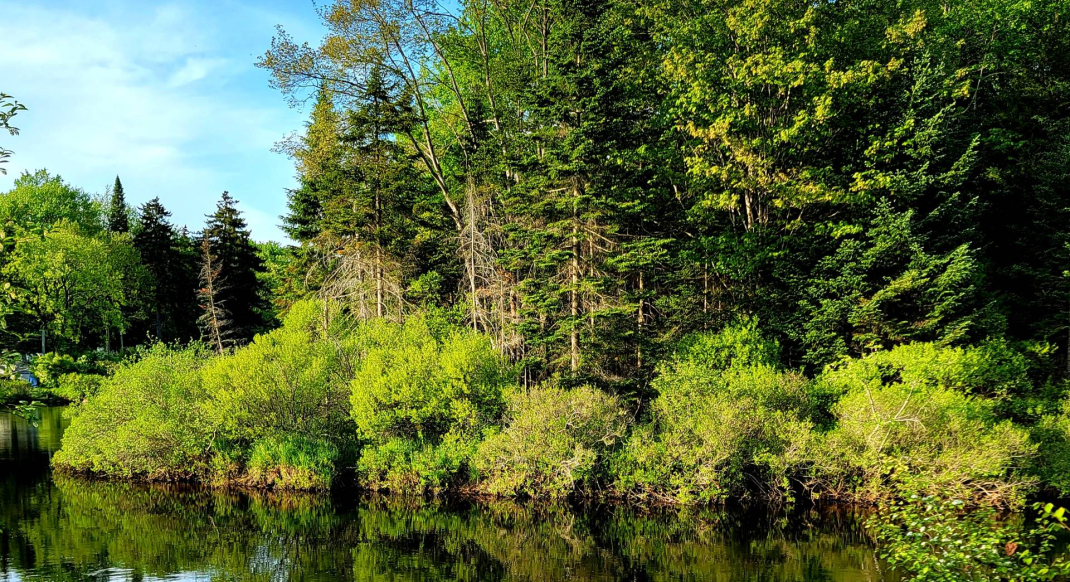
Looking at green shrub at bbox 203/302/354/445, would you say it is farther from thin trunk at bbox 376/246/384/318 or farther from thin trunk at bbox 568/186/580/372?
thin trunk at bbox 568/186/580/372

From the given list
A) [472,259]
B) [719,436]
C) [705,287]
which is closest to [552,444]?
[719,436]

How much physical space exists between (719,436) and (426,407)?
9.66 m

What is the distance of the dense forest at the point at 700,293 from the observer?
21.3 metres

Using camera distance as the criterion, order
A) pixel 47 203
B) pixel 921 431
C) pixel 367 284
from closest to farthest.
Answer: pixel 921 431 → pixel 367 284 → pixel 47 203

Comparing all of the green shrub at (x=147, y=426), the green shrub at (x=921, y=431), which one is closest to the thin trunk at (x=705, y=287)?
the green shrub at (x=921, y=431)

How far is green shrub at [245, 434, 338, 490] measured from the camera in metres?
24.3

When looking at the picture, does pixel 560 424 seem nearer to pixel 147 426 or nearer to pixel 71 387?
pixel 147 426

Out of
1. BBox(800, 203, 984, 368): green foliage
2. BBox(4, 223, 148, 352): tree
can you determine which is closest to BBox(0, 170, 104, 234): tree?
BBox(4, 223, 148, 352): tree

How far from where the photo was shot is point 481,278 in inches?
1196

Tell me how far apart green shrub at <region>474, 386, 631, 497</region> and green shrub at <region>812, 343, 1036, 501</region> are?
650 cm

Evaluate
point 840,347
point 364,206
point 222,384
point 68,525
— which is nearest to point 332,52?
point 364,206

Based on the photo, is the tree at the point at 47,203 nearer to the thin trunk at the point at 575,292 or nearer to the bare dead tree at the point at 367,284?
the bare dead tree at the point at 367,284

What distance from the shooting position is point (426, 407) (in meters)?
23.6

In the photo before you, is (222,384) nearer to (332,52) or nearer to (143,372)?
(143,372)
